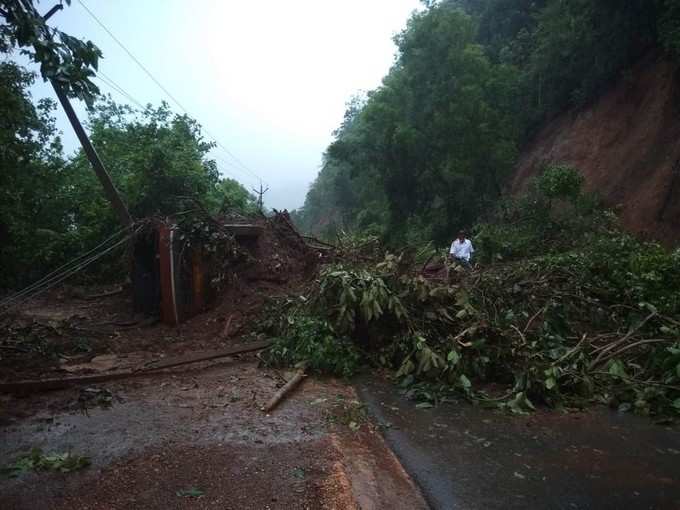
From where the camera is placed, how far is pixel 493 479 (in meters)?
3.60

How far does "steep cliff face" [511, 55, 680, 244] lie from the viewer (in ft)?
41.4

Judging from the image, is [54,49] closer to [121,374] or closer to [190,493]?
[190,493]

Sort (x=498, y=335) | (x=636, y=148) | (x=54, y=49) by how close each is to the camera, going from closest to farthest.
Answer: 1. (x=54, y=49)
2. (x=498, y=335)
3. (x=636, y=148)

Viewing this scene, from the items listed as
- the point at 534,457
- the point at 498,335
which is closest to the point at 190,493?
the point at 534,457

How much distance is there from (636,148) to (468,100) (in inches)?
236

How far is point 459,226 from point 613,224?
25.0 feet

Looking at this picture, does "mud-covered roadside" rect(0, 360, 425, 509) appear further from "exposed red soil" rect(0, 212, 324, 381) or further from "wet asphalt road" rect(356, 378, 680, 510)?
"exposed red soil" rect(0, 212, 324, 381)

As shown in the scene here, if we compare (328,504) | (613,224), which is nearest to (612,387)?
(328,504)

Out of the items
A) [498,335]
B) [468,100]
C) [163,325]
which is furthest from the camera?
[468,100]

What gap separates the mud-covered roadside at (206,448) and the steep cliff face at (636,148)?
36.2 ft

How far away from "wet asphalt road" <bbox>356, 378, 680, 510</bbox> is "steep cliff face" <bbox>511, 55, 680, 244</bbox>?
940 cm

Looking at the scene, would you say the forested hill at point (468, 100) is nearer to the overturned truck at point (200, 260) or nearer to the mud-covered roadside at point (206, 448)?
the overturned truck at point (200, 260)

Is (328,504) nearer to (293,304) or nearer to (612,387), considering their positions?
(612,387)

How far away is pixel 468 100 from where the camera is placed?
1808 centimetres
